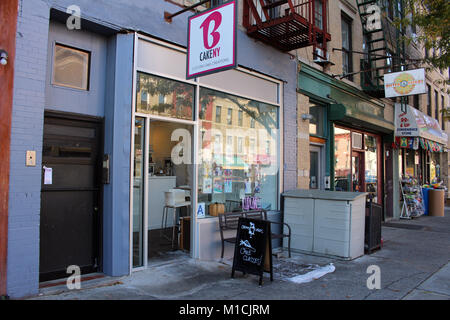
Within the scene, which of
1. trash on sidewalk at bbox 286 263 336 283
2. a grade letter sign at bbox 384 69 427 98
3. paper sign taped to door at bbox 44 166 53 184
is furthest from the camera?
a grade letter sign at bbox 384 69 427 98

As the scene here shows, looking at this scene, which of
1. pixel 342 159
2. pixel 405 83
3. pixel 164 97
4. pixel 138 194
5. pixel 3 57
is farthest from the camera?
pixel 342 159

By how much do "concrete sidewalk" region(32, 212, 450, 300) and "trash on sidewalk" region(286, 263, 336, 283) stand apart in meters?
0.09

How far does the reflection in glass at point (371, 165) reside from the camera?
1322 cm

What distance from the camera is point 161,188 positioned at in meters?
9.31

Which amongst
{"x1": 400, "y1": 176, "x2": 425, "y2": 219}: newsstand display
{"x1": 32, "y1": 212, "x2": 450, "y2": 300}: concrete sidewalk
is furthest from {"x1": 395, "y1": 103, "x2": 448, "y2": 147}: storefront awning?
{"x1": 32, "y1": 212, "x2": 450, "y2": 300}: concrete sidewalk

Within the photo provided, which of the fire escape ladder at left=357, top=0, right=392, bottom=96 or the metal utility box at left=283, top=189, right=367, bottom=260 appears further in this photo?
the fire escape ladder at left=357, top=0, right=392, bottom=96

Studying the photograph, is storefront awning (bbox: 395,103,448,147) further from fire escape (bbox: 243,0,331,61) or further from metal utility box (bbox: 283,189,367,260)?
metal utility box (bbox: 283,189,367,260)

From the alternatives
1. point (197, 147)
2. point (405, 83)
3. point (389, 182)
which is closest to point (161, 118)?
point (197, 147)

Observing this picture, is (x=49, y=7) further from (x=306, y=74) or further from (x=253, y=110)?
(x=306, y=74)

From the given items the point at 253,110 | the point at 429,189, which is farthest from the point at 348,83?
the point at 429,189

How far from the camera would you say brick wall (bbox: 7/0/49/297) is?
4301 millimetres

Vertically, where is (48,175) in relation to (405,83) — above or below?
below

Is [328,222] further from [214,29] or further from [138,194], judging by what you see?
[214,29]

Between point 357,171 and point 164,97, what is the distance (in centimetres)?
893
